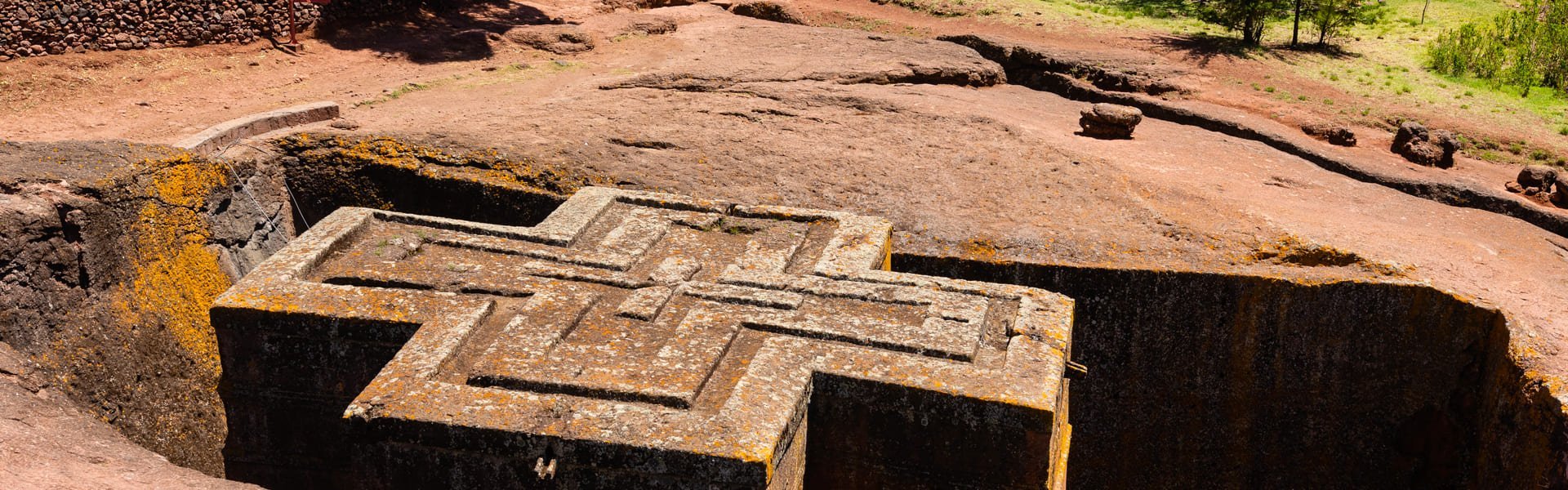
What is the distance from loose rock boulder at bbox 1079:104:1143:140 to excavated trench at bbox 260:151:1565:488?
4051 mm

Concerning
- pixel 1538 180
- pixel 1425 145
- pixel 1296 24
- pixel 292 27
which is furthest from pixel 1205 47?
pixel 292 27

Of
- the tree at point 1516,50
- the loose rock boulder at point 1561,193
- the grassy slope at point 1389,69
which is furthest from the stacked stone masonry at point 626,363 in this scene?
the tree at point 1516,50

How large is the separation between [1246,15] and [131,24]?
15.6m

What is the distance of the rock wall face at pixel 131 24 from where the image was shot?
13141mm

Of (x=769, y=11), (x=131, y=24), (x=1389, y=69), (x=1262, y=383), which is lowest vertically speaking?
(x=1262, y=383)

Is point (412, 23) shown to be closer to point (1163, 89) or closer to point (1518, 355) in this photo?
point (1163, 89)

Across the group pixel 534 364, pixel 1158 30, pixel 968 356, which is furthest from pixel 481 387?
pixel 1158 30

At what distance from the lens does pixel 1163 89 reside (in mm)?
14859

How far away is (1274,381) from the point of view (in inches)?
326

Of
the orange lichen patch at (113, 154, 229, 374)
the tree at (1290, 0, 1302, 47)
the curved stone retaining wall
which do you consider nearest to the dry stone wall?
the curved stone retaining wall

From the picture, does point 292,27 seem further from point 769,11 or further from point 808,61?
point 769,11

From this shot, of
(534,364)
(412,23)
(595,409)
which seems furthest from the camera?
(412,23)

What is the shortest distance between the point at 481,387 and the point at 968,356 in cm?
238

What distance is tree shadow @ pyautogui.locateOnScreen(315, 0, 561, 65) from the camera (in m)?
15.7
